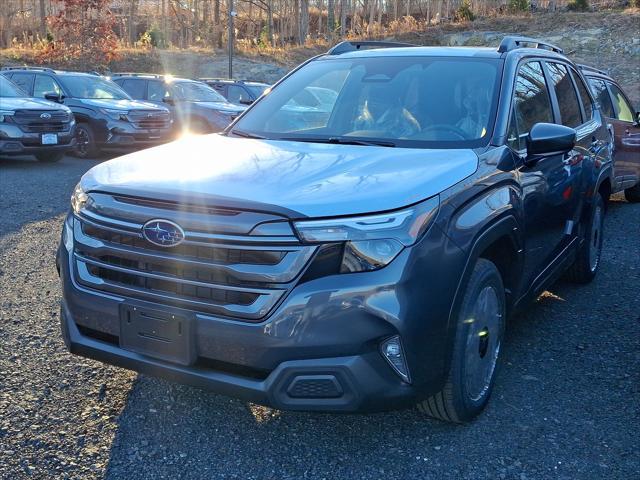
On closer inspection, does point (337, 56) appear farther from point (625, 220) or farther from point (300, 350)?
point (625, 220)

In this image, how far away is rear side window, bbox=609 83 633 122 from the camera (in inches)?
361

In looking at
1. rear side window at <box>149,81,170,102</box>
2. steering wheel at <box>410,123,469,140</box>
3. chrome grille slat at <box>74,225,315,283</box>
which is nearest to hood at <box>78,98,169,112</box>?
rear side window at <box>149,81,170,102</box>

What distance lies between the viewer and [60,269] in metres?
3.26

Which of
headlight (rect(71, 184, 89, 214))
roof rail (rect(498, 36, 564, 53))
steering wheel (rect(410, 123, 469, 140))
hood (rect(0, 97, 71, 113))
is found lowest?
hood (rect(0, 97, 71, 113))

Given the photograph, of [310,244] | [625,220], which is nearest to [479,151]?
[310,244]

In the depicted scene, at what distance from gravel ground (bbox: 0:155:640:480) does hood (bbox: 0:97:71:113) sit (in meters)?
8.13

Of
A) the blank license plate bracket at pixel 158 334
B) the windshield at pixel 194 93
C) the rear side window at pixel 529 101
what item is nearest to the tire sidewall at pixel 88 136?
the windshield at pixel 194 93

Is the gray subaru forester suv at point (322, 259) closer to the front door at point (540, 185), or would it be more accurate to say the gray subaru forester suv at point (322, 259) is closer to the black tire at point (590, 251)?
the front door at point (540, 185)

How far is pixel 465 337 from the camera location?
304cm

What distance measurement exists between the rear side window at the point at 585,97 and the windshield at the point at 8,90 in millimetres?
10035

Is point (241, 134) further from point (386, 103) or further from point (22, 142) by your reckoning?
point (22, 142)

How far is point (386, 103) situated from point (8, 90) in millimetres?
10308

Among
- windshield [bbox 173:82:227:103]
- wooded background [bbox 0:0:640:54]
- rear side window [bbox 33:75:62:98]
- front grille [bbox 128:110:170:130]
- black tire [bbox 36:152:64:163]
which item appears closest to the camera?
black tire [bbox 36:152:64:163]

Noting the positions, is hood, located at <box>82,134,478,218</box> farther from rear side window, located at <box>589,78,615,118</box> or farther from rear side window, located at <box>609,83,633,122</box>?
rear side window, located at <box>609,83,633,122</box>
